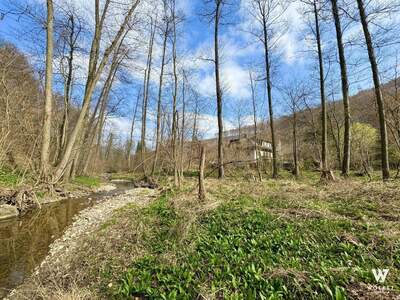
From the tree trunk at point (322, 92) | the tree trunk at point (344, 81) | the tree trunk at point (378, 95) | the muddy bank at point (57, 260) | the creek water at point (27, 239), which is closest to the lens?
the muddy bank at point (57, 260)

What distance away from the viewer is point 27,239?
5.91 m

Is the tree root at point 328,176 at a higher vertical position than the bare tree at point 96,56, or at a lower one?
lower

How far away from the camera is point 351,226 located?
12.9 ft

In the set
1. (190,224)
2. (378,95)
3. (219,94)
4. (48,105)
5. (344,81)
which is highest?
(219,94)

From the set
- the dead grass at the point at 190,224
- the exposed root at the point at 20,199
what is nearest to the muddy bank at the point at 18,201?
the exposed root at the point at 20,199

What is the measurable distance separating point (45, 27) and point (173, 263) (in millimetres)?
12017

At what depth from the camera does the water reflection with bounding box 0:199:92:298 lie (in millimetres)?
4238

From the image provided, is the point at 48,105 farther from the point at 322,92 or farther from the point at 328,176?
the point at 322,92

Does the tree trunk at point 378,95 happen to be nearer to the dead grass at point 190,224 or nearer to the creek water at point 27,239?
the dead grass at point 190,224

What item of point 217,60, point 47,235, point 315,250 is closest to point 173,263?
point 315,250

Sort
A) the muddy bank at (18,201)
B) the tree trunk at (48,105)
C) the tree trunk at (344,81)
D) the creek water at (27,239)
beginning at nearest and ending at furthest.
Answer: the creek water at (27,239) → the muddy bank at (18,201) → the tree trunk at (48,105) → the tree trunk at (344,81)

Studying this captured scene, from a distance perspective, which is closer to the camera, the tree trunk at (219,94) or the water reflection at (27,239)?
the water reflection at (27,239)

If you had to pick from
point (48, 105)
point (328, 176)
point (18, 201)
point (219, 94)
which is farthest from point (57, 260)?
point (219, 94)

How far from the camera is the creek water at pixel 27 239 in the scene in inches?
166
